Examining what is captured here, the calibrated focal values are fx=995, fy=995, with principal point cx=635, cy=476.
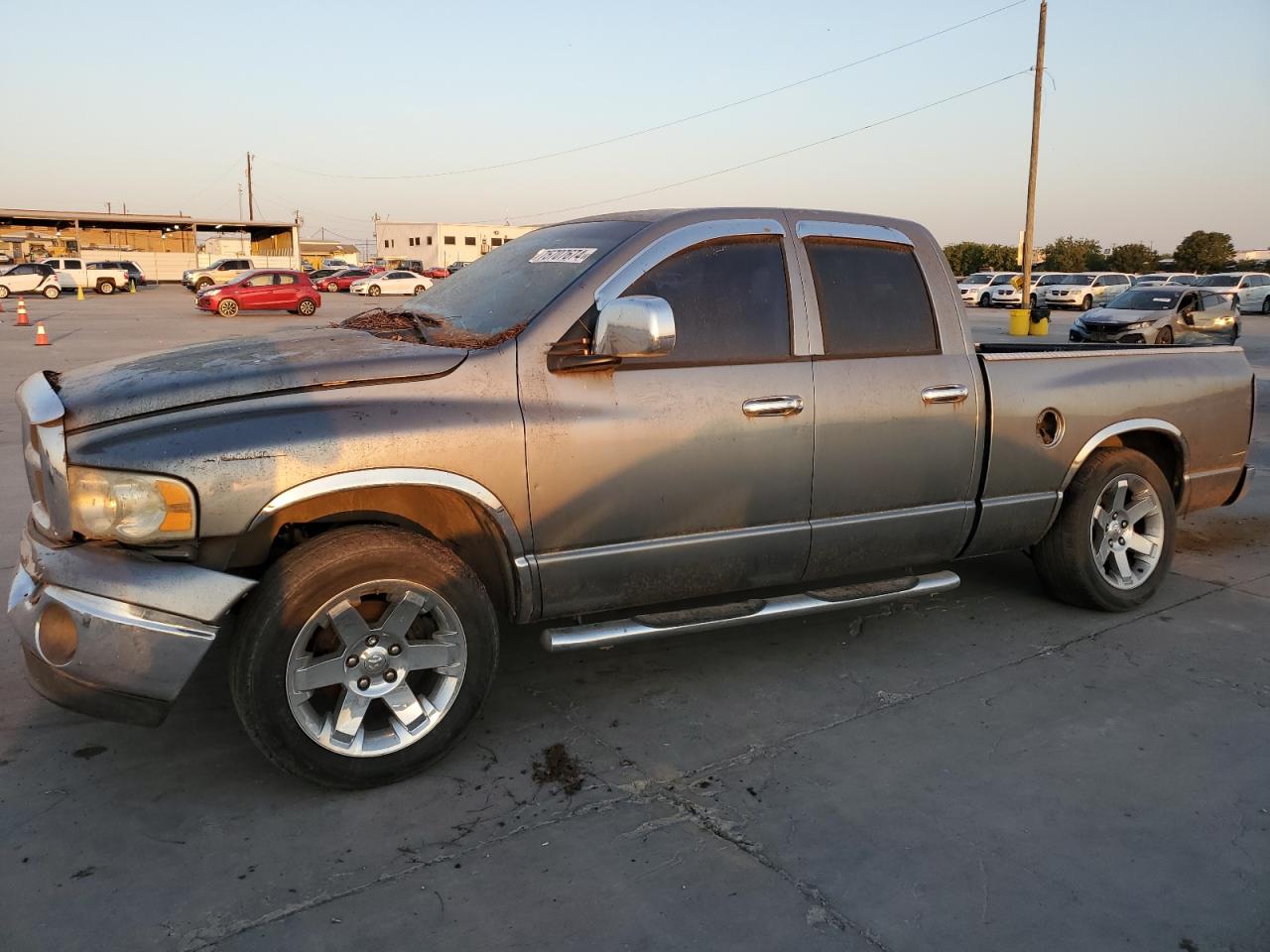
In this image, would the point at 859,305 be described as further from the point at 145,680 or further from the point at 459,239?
the point at 459,239

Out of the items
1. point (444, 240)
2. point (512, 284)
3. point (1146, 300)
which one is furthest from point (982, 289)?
point (444, 240)

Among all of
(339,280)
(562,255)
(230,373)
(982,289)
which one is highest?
(339,280)

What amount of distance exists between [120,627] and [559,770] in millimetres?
1439

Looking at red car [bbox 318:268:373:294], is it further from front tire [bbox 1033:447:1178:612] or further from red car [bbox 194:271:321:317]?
front tire [bbox 1033:447:1178:612]

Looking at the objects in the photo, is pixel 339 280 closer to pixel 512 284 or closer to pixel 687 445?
pixel 512 284

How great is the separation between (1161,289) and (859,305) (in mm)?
19988

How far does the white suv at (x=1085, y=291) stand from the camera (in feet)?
124

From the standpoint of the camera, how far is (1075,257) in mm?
66125

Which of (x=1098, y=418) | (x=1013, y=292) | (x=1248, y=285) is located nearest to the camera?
(x=1098, y=418)

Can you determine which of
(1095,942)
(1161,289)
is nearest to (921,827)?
(1095,942)

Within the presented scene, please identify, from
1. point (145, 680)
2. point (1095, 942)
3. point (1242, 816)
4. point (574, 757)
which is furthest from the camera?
point (574, 757)

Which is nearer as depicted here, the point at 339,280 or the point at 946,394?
the point at 946,394

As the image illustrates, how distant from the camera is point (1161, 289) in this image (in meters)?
Result: 21.0

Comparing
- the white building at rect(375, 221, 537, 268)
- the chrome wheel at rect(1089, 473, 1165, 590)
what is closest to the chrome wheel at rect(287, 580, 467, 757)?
the chrome wheel at rect(1089, 473, 1165, 590)
